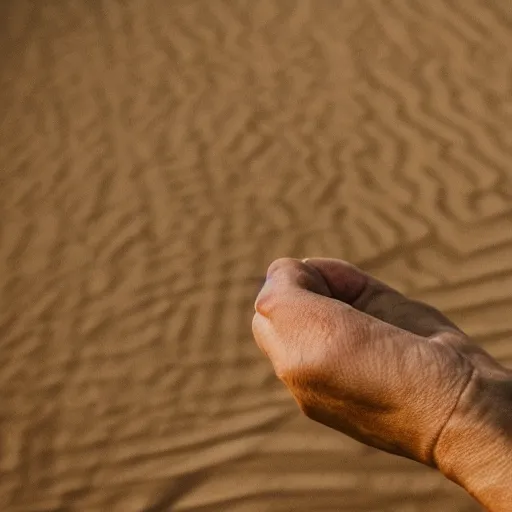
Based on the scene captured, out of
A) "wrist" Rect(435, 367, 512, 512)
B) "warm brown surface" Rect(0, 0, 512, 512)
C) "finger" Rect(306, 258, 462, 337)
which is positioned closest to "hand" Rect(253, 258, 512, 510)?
"wrist" Rect(435, 367, 512, 512)

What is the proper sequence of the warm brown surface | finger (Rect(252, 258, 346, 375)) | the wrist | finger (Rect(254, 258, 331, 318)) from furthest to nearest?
the warm brown surface
finger (Rect(254, 258, 331, 318))
finger (Rect(252, 258, 346, 375))
the wrist

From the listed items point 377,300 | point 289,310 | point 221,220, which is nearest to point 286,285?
point 289,310

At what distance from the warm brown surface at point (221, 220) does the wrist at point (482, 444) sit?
44.4 inches

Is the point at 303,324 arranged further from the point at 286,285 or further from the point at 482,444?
the point at 482,444

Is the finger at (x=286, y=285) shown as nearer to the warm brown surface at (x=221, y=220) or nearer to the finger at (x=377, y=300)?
the finger at (x=377, y=300)

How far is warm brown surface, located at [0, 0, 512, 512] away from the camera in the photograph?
250cm

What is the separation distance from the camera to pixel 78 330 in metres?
3.21

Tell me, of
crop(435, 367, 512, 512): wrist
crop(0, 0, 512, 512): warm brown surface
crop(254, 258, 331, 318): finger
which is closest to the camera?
crop(435, 367, 512, 512): wrist

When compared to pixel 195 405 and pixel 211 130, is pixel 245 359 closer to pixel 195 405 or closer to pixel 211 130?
pixel 195 405

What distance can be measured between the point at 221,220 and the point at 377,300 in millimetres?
2209

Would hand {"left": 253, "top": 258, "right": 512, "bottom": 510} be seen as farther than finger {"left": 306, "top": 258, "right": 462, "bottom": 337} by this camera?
No

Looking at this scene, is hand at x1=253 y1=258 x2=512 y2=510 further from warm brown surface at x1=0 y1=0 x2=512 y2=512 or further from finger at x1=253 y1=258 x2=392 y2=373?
warm brown surface at x1=0 y1=0 x2=512 y2=512

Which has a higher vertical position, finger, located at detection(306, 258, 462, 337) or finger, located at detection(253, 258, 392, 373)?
finger, located at detection(253, 258, 392, 373)

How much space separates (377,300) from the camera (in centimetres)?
142
